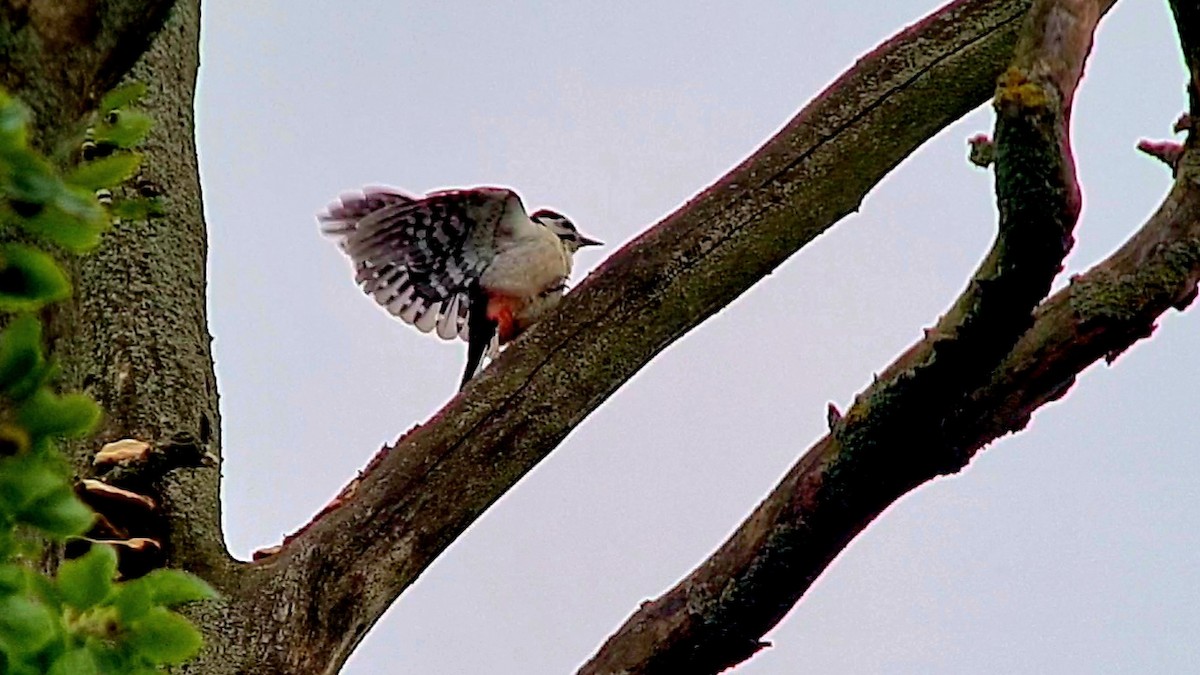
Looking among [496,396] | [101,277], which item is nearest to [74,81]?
[496,396]

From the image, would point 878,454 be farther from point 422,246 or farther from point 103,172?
point 422,246

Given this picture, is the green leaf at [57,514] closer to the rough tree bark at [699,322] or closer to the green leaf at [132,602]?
the green leaf at [132,602]

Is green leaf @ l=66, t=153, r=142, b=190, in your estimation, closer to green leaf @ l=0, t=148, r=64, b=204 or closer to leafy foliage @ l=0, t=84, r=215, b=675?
leafy foliage @ l=0, t=84, r=215, b=675

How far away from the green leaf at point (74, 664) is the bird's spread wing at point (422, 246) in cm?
327

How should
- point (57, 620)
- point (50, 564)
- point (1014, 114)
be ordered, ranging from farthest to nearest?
point (1014, 114)
point (50, 564)
point (57, 620)

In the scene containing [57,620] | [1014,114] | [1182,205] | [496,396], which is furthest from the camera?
[496,396]

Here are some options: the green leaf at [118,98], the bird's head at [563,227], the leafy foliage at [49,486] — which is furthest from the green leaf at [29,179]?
the bird's head at [563,227]

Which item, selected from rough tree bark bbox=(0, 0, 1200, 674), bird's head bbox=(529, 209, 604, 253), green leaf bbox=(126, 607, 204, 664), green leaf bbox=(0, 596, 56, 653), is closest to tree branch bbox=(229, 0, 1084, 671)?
rough tree bark bbox=(0, 0, 1200, 674)

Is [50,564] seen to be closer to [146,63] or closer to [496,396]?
[496,396]

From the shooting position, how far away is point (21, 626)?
0.73m

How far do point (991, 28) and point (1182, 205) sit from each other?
516 millimetres

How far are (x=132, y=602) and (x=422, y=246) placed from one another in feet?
11.7

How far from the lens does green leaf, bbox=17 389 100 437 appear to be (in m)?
0.79

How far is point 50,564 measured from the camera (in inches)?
46.4
